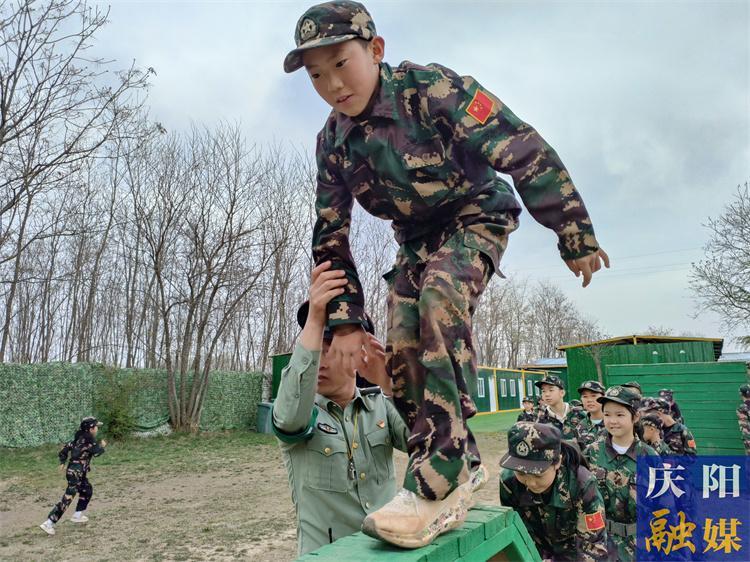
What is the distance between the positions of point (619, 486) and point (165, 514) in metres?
7.08

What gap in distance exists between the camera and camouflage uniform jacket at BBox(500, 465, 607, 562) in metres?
3.75

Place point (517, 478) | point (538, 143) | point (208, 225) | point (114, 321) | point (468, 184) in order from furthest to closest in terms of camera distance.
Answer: point (114, 321) < point (208, 225) < point (517, 478) < point (468, 184) < point (538, 143)

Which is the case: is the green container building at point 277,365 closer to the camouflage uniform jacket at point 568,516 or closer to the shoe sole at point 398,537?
the camouflage uniform jacket at point 568,516

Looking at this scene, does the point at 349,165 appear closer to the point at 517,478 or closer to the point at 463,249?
the point at 463,249

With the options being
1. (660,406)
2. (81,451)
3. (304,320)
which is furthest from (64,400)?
(304,320)

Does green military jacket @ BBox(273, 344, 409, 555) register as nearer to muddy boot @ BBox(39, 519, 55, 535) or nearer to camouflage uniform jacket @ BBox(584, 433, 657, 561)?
camouflage uniform jacket @ BBox(584, 433, 657, 561)

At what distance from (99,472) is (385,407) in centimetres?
1209

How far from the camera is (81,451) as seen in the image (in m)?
9.34

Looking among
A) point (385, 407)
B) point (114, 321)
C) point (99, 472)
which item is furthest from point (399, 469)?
point (114, 321)

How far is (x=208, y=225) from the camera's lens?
65.7ft

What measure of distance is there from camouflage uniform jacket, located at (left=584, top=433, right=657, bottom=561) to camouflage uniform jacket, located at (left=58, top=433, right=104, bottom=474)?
7.68 m

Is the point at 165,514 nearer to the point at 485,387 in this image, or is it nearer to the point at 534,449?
the point at 534,449

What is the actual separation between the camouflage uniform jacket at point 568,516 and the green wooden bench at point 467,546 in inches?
54.6

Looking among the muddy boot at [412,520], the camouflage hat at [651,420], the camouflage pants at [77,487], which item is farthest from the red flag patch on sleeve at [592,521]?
the camouflage pants at [77,487]
